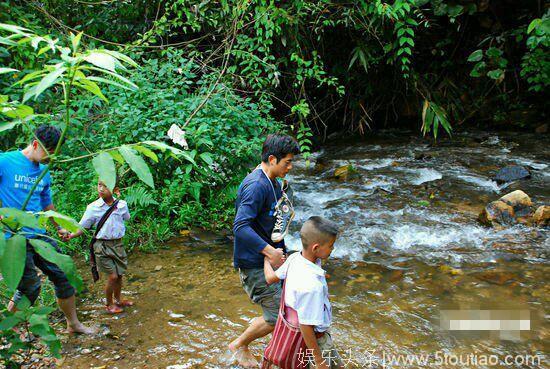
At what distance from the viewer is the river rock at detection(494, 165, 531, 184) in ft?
25.7

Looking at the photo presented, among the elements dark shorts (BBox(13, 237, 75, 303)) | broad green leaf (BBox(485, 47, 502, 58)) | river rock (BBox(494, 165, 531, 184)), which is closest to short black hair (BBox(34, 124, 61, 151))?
dark shorts (BBox(13, 237, 75, 303))

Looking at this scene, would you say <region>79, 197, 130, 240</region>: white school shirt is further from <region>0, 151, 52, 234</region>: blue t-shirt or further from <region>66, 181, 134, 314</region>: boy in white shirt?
<region>0, 151, 52, 234</region>: blue t-shirt

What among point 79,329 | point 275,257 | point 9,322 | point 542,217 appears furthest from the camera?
point 542,217

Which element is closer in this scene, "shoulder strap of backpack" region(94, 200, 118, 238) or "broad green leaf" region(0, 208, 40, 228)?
"broad green leaf" region(0, 208, 40, 228)

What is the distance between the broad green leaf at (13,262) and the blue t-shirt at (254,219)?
4.88ft

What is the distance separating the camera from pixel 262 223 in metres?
3.10

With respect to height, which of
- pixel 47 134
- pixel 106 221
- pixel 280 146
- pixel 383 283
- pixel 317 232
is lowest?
pixel 383 283

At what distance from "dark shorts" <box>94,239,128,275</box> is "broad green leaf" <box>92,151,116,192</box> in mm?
2676

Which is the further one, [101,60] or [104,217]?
[104,217]

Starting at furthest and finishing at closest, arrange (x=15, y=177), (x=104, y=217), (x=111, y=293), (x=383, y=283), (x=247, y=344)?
(x=383, y=283), (x=111, y=293), (x=104, y=217), (x=247, y=344), (x=15, y=177)

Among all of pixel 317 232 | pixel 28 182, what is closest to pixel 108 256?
pixel 28 182

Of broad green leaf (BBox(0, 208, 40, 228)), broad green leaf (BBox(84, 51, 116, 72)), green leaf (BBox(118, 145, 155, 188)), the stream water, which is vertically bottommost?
the stream water

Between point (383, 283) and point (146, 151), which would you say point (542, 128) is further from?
Result: point (146, 151)

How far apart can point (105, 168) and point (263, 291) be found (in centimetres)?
187
